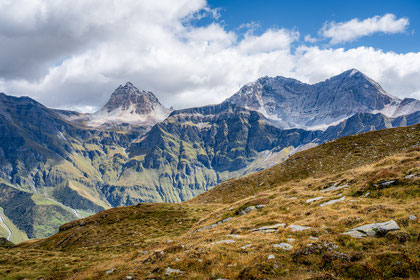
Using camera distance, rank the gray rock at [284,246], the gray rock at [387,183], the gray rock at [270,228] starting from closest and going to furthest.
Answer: the gray rock at [284,246] < the gray rock at [270,228] < the gray rock at [387,183]

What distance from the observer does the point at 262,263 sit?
14.6 meters

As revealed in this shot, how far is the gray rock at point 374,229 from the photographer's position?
15.5m

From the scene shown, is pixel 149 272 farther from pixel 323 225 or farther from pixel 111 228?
pixel 111 228

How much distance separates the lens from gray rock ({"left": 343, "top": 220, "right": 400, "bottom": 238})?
1546 cm

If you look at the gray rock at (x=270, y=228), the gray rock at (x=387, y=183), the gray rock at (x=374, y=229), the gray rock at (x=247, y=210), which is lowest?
the gray rock at (x=247, y=210)

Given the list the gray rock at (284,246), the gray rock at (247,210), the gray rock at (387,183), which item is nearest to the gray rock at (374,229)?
the gray rock at (284,246)

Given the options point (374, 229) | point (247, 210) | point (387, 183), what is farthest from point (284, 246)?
point (247, 210)

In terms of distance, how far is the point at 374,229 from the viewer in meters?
16.1

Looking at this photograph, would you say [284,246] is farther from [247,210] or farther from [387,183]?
[247,210]

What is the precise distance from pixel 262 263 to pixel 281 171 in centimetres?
5068

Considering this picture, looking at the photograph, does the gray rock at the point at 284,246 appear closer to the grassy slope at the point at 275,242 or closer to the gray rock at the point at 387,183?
the grassy slope at the point at 275,242

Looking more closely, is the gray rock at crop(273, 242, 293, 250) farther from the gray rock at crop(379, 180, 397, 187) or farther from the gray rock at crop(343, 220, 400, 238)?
the gray rock at crop(379, 180, 397, 187)

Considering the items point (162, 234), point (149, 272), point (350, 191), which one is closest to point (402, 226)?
point (350, 191)

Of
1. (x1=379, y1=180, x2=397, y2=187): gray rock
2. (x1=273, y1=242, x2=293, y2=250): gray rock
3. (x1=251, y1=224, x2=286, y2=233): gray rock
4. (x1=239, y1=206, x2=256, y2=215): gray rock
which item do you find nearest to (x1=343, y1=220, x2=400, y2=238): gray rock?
(x1=273, y1=242, x2=293, y2=250): gray rock
